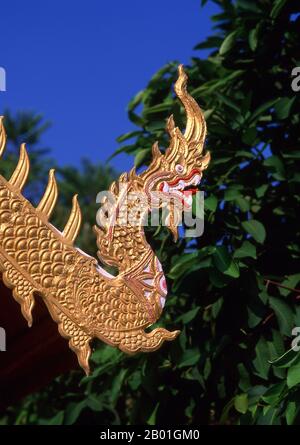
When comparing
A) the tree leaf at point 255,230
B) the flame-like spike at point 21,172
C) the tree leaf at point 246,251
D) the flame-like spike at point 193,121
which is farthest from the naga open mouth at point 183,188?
the tree leaf at point 255,230

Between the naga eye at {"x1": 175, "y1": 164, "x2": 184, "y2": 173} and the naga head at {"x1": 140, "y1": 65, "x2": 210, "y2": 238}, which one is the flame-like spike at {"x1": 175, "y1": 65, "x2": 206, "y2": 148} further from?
the naga eye at {"x1": 175, "y1": 164, "x2": 184, "y2": 173}

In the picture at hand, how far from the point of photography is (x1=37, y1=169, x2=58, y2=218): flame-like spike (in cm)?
260

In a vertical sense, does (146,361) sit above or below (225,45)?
below

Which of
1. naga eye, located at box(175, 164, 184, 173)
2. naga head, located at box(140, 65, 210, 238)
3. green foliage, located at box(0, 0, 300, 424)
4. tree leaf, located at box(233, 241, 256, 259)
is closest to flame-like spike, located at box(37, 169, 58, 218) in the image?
naga head, located at box(140, 65, 210, 238)

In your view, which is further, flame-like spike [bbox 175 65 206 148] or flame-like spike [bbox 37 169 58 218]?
flame-like spike [bbox 175 65 206 148]

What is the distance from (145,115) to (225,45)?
594 mm

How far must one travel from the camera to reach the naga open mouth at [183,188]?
287 centimetres

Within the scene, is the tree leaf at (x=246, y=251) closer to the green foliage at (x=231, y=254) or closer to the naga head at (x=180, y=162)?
the green foliage at (x=231, y=254)

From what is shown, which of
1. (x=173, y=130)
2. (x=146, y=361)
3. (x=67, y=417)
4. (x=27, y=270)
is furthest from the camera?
(x=67, y=417)

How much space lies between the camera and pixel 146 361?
13.8ft

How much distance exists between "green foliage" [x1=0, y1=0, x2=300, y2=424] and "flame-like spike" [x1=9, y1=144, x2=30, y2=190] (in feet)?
4.20

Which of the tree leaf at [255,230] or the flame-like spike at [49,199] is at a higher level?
the flame-like spike at [49,199]
